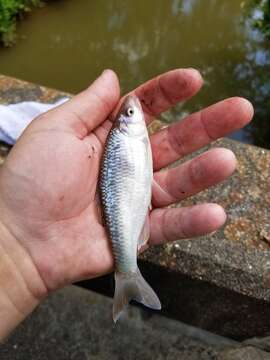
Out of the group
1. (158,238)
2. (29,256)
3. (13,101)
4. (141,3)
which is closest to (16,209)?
(29,256)

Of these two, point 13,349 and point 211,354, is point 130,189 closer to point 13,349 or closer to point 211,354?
point 211,354

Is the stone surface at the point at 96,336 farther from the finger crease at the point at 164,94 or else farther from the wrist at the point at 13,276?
the finger crease at the point at 164,94

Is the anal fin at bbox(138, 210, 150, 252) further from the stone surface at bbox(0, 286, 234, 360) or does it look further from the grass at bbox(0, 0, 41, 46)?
A: the grass at bbox(0, 0, 41, 46)

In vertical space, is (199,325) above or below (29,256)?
below

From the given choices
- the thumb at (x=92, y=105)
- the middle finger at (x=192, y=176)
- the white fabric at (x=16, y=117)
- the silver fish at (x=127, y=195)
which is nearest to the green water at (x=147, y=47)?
the white fabric at (x=16, y=117)

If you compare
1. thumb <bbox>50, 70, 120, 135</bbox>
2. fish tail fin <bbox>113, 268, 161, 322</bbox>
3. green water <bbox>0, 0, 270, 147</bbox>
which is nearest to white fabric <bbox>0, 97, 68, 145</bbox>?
thumb <bbox>50, 70, 120, 135</bbox>
